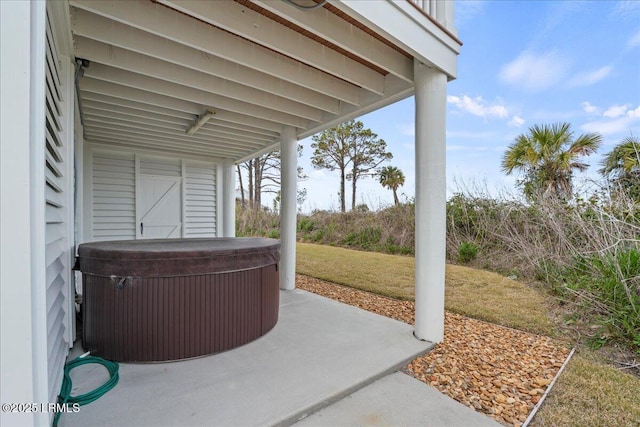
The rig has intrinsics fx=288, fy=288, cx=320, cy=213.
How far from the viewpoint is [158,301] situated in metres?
2.24

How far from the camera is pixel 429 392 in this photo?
6.74ft

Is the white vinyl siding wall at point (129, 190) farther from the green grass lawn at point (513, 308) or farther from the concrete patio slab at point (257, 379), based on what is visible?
the concrete patio slab at point (257, 379)

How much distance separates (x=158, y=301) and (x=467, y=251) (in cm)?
655

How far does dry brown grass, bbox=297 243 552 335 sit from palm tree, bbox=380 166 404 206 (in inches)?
354

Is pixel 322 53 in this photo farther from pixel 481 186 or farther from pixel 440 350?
pixel 481 186

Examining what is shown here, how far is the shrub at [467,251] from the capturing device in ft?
22.1

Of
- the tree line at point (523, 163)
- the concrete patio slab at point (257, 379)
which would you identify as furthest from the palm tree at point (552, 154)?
the concrete patio slab at point (257, 379)

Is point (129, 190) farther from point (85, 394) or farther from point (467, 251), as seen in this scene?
point (467, 251)

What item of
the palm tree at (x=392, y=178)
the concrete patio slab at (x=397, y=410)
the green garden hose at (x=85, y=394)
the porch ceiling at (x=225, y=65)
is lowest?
the concrete patio slab at (x=397, y=410)

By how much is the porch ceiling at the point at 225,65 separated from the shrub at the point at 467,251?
467 centimetres

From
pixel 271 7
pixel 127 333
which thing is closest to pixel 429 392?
pixel 127 333

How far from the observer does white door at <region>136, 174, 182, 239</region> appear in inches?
229

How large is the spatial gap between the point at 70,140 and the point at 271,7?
2016 mm

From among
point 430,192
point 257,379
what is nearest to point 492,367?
point 430,192
